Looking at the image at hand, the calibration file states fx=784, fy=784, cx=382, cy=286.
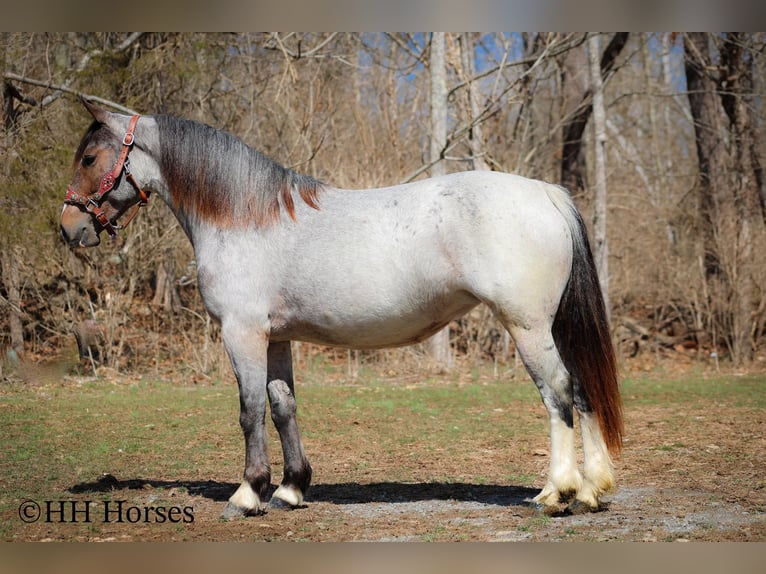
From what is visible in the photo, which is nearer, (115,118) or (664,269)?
(115,118)

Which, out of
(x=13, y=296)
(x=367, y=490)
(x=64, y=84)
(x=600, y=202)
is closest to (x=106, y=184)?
(x=367, y=490)

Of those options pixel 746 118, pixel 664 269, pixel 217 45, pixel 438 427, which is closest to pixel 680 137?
pixel 746 118

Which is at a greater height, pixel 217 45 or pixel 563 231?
pixel 217 45

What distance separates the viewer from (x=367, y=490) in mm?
5508

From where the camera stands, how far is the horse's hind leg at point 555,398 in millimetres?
4488

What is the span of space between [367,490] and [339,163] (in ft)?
24.6

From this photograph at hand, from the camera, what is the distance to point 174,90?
480 inches

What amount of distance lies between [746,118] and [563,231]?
12074 millimetres

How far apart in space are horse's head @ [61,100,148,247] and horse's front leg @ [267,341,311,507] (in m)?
1.40

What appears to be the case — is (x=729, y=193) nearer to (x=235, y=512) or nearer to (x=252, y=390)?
(x=252, y=390)

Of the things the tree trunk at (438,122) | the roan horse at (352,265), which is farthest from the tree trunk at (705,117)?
the roan horse at (352,265)

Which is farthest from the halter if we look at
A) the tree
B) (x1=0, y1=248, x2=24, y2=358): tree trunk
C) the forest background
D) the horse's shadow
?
the tree

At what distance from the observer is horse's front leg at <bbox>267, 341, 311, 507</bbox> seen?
16.4ft

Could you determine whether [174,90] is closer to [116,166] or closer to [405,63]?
[405,63]
